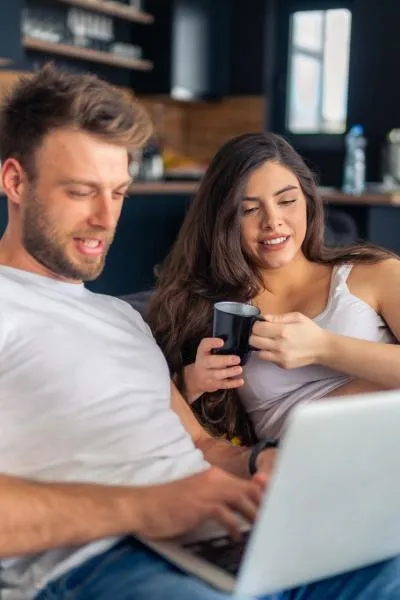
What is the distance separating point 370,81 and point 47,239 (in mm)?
4856

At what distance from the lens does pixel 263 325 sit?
1.60 metres

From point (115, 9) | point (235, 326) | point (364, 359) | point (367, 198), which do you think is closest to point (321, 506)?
point (235, 326)

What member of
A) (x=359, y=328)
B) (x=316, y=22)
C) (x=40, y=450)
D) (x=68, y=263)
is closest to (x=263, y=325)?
(x=359, y=328)

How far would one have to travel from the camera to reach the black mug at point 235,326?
150 centimetres

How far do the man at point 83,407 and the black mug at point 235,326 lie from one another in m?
0.12

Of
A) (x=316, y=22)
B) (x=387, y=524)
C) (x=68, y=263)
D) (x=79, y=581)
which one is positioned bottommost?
(x=79, y=581)

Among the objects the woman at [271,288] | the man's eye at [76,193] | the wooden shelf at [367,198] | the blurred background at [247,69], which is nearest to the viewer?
the man's eye at [76,193]

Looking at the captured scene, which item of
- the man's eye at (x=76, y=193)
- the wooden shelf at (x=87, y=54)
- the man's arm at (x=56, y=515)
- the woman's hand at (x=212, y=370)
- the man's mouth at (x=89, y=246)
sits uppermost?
the wooden shelf at (x=87, y=54)

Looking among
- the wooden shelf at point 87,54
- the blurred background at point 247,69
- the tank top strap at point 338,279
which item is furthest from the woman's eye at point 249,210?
the wooden shelf at point 87,54

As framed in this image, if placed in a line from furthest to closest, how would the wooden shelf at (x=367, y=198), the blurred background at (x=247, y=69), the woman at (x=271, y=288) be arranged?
the blurred background at (x=247, y=69) < the wooden shelf at (x=367, y=198) < the woman at (x=271, y=288)

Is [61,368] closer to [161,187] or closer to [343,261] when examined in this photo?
[343,261]

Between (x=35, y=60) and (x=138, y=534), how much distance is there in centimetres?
459

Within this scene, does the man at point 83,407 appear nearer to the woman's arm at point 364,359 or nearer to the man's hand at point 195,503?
the man's hand at point 195,503

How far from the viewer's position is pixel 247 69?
247 inches
